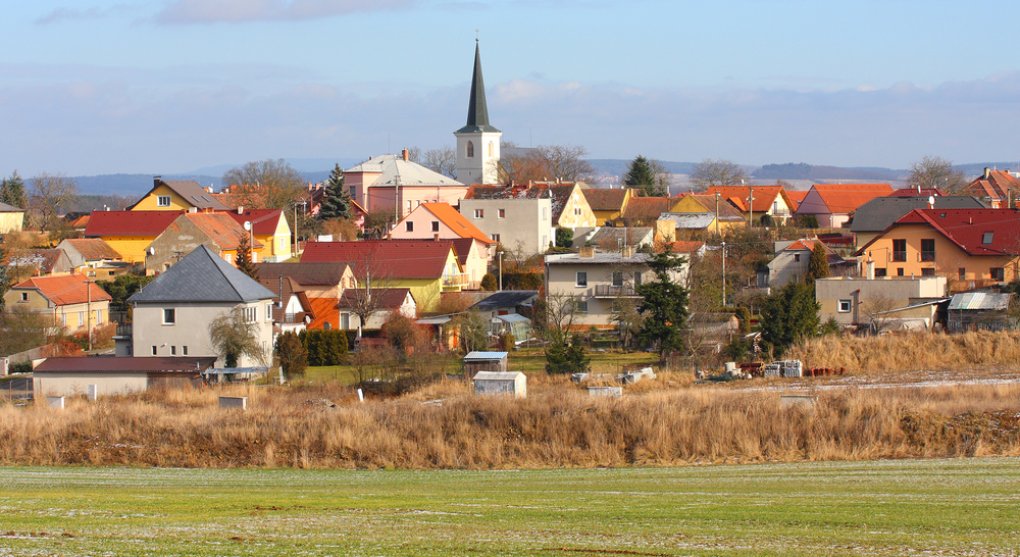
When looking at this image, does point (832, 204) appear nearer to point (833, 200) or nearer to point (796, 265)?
point (833, 200)

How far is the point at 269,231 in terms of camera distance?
68.9 metres

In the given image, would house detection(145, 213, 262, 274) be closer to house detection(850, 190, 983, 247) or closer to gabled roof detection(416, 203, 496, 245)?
gabled roof detection(416, 203, 496, 245)

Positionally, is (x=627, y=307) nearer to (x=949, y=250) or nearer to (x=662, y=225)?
(x=949, y=250)

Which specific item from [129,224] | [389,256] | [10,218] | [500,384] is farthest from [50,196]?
[500,384]

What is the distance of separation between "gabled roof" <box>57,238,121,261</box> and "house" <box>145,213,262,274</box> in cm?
398

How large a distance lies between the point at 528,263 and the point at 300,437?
4928cm

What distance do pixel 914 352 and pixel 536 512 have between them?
23.3 m

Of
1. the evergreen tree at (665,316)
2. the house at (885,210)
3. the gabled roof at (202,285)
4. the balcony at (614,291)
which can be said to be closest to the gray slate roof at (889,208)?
the house at (885,210)

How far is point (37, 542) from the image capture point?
11320mm

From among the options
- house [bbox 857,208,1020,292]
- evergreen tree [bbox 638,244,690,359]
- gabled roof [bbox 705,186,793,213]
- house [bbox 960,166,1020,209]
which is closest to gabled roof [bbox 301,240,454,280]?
evergreen tree [bbox 638,244,690,359]

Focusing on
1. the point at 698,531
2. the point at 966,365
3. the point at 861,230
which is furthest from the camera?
the point at 861,230

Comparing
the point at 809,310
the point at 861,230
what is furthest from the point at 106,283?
the point at 861,230

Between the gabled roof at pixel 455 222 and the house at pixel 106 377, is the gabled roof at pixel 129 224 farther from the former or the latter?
the house at pixel 106 377

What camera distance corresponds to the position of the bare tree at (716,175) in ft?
434
